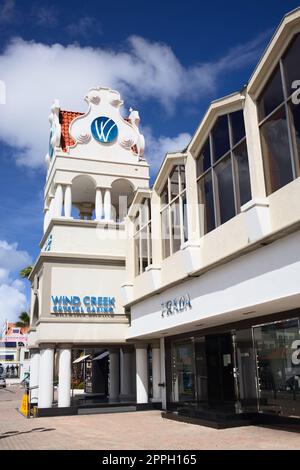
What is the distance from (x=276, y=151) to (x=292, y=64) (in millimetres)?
2236

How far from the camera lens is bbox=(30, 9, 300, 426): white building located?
42.4 ft

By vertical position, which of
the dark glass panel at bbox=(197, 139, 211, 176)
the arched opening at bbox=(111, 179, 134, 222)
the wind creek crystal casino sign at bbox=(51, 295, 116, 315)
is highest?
the arched opening at bbox=(111, 179, 134, 222)

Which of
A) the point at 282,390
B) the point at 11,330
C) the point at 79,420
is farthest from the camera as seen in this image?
the point at 11,330

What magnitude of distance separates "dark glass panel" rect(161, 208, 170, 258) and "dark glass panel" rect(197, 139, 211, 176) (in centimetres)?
326

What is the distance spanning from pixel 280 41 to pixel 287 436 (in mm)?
10733

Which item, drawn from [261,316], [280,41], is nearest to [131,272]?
[261,316]

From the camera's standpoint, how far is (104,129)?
27.7 meters

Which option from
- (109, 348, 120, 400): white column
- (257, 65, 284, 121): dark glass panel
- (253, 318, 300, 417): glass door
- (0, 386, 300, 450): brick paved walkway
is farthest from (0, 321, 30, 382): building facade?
(257, 65, 284, 121): dark glass panel

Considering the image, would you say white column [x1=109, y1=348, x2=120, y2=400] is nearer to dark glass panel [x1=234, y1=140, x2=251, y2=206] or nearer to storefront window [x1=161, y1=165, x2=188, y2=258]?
storefront window [x1=161, y1=165, x2=188, y2=258]

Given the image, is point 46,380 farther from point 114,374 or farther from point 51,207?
point 51,207

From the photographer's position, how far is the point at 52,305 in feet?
77.7

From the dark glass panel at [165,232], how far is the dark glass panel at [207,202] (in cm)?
332
